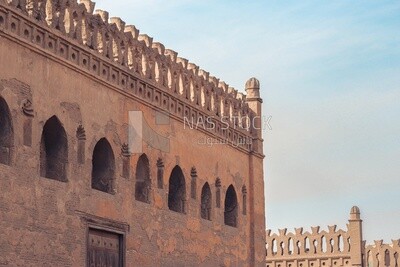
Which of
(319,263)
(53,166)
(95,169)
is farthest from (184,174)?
(319,263)

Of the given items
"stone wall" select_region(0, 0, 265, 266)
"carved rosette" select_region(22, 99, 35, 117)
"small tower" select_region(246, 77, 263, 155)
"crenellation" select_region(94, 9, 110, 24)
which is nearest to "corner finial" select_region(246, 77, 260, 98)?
"small tower" select_region(246, 77, 263, 155)

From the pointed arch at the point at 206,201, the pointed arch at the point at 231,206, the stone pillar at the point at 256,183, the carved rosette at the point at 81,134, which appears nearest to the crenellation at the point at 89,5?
the carved rosette at the point at 81,134

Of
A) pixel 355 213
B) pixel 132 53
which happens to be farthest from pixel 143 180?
pixel 355 213

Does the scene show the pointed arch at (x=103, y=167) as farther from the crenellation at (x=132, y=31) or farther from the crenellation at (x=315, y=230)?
the crenellation at (x=315, y=230)

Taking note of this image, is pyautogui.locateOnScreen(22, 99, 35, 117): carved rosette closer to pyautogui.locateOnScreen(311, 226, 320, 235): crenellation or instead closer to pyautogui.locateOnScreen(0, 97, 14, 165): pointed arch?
pyautogui.locateOnScreen(0, 97, 14, 165): pointed arch

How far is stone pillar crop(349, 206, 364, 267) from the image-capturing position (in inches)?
1026

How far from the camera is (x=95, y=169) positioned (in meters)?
14.2

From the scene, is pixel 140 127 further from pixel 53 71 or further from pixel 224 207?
pixel 224 207

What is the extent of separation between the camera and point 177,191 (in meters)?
16.5

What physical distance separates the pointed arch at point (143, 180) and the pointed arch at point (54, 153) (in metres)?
2.34

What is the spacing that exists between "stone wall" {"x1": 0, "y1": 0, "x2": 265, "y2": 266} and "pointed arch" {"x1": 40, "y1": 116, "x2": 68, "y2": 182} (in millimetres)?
16

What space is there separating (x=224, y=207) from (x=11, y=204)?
7.28 metres

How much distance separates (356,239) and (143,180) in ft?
40.7

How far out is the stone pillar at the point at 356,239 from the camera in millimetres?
26053
